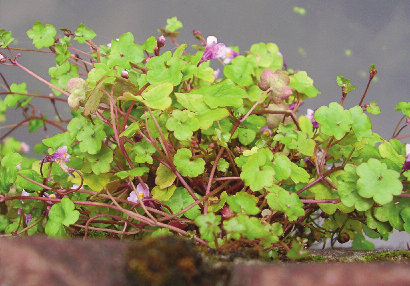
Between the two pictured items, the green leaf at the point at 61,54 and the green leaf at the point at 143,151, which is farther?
the green leaf at the point at 61,54

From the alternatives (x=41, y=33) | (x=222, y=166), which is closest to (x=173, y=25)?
(x=41, y=33)

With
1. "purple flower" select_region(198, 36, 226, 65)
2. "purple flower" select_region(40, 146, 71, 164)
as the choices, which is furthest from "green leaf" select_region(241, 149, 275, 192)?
"purple flower" select_region(40, 146, 71, 164)

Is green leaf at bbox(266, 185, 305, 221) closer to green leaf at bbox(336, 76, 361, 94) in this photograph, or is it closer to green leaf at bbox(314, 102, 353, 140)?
green leaf at bbox(314, 102, 353, 140)

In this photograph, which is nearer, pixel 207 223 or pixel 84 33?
pixel 207 223

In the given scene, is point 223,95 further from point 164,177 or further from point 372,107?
point 372,107

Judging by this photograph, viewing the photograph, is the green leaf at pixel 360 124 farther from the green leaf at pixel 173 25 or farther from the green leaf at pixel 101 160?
the green leaf at pixel 173 25

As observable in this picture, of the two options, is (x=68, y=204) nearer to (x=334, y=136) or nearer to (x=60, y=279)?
(x=60, y=279)

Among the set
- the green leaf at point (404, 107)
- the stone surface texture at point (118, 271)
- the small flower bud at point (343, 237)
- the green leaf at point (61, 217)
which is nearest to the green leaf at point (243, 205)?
the stone surface texture at point (118, 271)

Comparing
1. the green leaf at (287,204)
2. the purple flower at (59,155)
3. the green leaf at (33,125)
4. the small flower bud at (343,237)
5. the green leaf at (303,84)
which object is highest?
the green leaf at (303,84)
